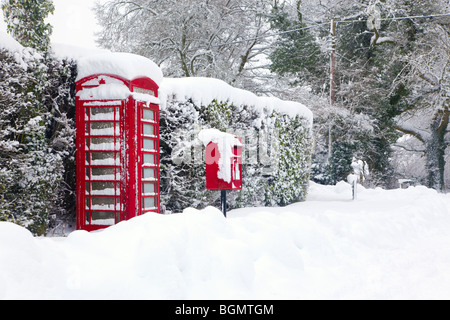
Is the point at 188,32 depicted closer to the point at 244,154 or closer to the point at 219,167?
the point at 244,154

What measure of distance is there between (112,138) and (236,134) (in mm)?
3544

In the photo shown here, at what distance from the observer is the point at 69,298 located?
10.6 feet

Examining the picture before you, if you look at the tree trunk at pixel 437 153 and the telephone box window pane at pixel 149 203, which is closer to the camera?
the telephone box window pane at pixel 149 203

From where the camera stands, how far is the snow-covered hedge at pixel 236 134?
8.66 meters

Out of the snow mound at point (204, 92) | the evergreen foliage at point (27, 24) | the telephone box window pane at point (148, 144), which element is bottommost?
the telephone box window pane at point (148, 144)

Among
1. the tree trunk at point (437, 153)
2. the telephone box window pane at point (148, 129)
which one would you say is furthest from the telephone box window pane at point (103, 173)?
the tree trunk at point (437, 153)

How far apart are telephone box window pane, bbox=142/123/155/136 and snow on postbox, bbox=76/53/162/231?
17 millimetres

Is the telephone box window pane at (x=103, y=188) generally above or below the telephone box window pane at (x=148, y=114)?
below

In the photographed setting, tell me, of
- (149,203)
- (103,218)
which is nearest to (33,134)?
(103,218)

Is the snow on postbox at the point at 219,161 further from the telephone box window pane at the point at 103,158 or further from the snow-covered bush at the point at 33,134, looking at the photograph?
the snow-covered bush at the point at 33,134

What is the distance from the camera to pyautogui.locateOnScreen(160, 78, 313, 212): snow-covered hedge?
8.66m

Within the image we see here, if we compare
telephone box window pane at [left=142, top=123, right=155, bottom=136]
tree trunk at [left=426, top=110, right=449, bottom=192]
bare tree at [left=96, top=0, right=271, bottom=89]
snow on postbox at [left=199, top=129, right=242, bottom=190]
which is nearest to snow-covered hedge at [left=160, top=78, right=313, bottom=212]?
telephone box window pane at [left=142, top=123, right=155, bottom=136]

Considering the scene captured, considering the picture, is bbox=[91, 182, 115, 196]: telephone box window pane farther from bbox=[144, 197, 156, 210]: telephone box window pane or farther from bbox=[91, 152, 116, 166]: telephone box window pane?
bbox=[144, 197, 156, 210]: telephone box window pane
